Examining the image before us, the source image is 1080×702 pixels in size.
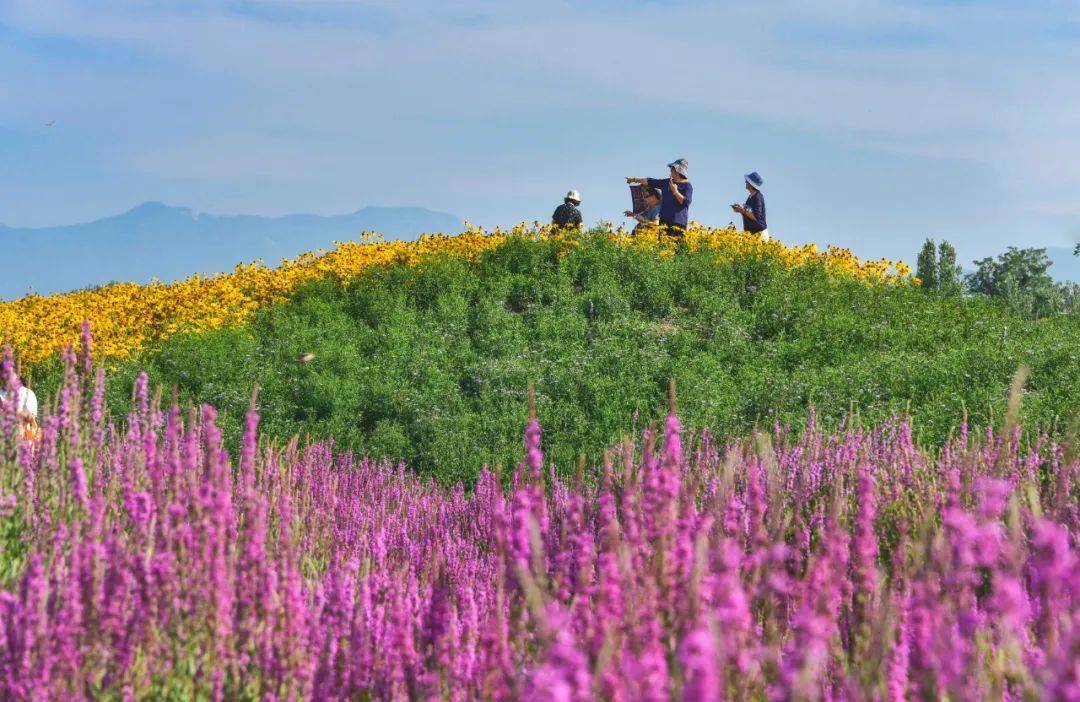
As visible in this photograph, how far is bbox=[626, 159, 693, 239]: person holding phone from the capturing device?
16266 mm

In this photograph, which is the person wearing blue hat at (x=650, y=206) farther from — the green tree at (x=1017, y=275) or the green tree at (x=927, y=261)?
the green tree at (x=1017, y=275)

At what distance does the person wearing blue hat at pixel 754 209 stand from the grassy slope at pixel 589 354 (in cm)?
220

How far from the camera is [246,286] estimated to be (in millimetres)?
14086

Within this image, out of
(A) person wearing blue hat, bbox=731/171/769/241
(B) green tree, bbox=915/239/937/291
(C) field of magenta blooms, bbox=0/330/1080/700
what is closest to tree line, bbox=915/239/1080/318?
(B) green tree, bbox=915/239/937/291

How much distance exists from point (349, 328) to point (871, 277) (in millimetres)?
7757

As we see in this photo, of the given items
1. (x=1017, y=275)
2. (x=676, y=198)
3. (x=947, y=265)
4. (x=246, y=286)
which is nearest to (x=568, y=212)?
→ (x=676, y=198)

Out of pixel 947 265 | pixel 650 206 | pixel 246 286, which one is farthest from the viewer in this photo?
pixel 947 265

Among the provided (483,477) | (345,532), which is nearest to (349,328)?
(483,477)

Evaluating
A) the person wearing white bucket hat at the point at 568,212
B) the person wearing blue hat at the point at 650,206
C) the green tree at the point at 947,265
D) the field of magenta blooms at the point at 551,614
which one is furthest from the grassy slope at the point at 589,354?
the green tree at the point at 947,265

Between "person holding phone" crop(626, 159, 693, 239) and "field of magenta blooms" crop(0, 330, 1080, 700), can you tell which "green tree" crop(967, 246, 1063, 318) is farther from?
"field of magenta blooms" crop(0, 330, 1080, 700)

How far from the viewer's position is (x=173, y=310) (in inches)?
525

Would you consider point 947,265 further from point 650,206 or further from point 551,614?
point 551,614

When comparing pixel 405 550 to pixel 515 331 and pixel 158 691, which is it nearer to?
pixel 158 691

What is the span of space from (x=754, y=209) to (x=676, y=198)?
127 cm
